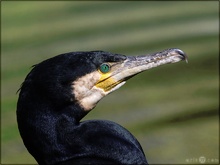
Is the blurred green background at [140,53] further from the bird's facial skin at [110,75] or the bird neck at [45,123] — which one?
the bird neck at [45,123]

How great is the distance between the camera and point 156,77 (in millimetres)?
6973

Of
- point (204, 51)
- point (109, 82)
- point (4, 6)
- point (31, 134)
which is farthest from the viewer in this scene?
point (4, 6)

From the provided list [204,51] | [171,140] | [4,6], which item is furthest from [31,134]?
[4,6]

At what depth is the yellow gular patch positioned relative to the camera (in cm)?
347

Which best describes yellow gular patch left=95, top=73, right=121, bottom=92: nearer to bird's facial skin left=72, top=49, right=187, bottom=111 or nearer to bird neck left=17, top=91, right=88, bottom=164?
bird's facial skin left=72, top=49, right=187, bottom=111

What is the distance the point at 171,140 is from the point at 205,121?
33cm

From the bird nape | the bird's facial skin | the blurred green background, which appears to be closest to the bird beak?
the bird's facial skin

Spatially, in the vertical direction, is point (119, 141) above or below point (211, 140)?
above

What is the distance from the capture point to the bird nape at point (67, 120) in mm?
3254

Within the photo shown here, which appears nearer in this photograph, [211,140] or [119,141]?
[119,141]

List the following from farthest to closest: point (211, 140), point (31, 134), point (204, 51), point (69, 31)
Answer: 1. point (69, 31)
2. point (204, 51)
3. point (211, 140)
4. point (31, 134)

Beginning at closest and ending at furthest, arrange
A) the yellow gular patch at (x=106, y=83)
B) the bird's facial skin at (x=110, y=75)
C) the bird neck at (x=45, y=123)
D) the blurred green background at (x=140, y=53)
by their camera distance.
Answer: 1. the bird neck at (x=45, y=123)
2. the bird's facial skin at (x=110, y=75)
3. the yellow gular patch at (x=106, y=83)
4. the blurred green background at (x=140, y=53)

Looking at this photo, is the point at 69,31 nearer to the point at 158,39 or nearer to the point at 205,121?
the point at 158,39

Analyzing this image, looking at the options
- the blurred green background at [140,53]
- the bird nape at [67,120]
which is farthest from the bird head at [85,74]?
the blurred green background at [140,53]
